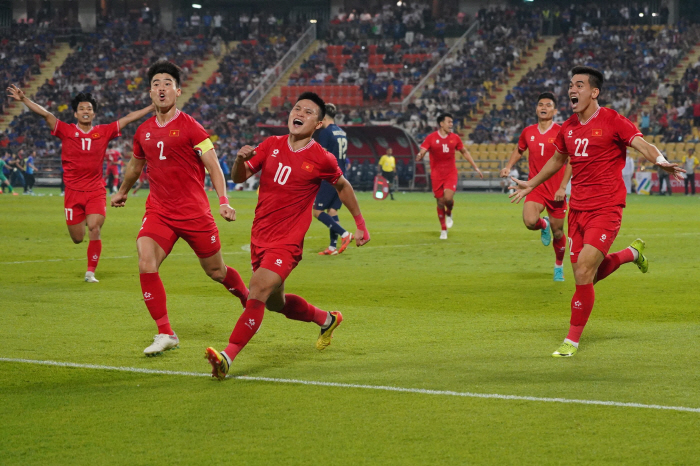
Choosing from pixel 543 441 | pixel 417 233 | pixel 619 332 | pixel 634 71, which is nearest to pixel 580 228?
pixel 619 332

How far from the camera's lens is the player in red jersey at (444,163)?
Answer: 20.9m

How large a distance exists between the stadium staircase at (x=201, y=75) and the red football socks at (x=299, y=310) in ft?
174

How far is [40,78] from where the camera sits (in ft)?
216

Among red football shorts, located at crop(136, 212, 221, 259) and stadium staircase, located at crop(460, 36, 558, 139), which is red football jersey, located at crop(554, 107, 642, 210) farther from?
stadium staircase, located at crop(460, 36, 558, 139)

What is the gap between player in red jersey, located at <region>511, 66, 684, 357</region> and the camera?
8383 mm

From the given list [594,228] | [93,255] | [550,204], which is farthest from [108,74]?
[594,228]

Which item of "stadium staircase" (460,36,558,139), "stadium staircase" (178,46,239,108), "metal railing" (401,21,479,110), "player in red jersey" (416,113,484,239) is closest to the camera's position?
"player in red jersey" (416,113,484,239)

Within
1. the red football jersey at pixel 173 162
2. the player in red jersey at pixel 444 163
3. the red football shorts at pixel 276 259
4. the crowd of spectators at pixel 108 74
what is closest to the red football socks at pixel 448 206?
the player in red jersey at pixel 444 163

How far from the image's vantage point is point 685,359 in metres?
7.72

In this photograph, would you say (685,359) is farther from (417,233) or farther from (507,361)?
(417,233)

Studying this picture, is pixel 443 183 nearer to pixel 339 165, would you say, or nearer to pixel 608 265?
pixel 339 165

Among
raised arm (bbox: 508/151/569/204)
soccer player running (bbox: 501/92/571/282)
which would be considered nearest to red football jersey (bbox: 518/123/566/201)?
soccer player running (bbox: 501/92/571/282)

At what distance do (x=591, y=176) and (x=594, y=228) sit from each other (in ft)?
1.66

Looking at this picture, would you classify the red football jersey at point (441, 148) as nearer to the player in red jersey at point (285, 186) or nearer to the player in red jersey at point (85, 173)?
the player in red jersey at point (85, 173)
